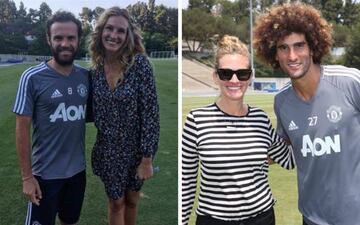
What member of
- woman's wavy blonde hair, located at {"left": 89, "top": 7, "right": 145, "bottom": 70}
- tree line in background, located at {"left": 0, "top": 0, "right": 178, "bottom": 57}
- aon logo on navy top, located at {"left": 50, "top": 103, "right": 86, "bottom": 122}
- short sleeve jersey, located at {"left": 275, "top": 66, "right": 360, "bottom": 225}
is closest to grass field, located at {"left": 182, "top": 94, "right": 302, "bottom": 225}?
tree line in background, located at {"left": 0, "top": 0, "right": 178, "bottom": 57}

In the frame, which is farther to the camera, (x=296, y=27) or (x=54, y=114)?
(x=54, y=114)

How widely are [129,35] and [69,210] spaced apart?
1.09 m

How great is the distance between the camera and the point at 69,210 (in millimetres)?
2615

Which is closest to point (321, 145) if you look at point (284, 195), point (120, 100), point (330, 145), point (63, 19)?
point (330, 145)

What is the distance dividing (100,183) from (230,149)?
220 cm

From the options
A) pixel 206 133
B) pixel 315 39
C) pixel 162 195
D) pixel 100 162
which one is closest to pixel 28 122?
pixel 100 162

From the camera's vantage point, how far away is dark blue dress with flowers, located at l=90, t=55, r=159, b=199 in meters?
2.33

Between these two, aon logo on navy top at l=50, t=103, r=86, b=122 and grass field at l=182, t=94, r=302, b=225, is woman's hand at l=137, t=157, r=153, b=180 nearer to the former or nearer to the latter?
aon logo on navy top at l=50, t=103, r=86, b=122

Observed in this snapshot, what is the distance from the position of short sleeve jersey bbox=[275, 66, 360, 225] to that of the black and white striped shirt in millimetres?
172

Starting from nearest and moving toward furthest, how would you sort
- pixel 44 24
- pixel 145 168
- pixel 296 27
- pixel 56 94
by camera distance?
pixel 296 27, pixel 56 94, pixel 145 168, pixel 44 24

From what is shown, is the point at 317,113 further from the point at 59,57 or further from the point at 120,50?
the point at 59,57

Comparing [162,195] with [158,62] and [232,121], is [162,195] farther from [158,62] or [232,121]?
[232,121]

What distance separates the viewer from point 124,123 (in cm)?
239

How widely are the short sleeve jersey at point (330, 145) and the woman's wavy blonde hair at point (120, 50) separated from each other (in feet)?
2.99
